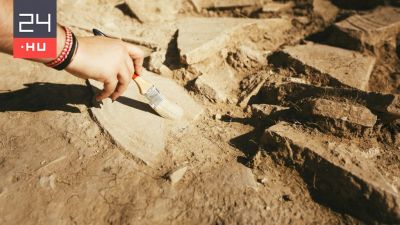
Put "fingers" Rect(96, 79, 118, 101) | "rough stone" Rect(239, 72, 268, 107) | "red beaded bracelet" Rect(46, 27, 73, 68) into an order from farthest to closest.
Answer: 1. "rough stone" Rect(239, 72, 268, 107)
2. "fingers" Rect(96, 79, 118, 101)
3. "red beaded bracelet" Rect(46, 27, 73, 68)

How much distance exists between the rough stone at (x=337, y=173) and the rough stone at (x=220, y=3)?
215 centimetres

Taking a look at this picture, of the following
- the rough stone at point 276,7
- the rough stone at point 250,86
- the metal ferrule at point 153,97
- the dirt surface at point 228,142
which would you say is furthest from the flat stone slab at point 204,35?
the metal ferrule at point 153,97

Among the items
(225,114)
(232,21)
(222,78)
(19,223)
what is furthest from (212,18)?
(19,223)

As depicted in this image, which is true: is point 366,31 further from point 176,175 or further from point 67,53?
point 67,53

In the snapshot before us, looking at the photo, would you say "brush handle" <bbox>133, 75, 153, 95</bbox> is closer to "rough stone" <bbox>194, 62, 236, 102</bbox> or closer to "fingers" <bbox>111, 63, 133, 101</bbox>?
"fingers" <bbox>111, 63, 133, 101</bbox>

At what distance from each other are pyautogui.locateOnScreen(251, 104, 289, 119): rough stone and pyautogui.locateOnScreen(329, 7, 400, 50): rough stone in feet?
4.56

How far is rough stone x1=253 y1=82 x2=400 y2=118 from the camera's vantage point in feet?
7.55

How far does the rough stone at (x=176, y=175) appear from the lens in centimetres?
225

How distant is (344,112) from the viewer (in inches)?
91.2

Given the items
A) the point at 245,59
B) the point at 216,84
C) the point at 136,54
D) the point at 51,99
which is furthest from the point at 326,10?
the point at 51,99

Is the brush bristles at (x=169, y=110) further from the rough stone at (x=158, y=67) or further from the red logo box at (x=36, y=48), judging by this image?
Answer: the red logo box at (x=36, y=48)

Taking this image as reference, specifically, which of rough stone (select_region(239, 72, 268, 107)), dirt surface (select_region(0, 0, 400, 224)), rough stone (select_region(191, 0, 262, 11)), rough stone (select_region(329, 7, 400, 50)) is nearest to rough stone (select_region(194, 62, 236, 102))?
dirt surface (select_region(0, 0, 400, 224))

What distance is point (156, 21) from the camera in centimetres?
399

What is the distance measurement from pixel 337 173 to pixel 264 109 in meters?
0.81
